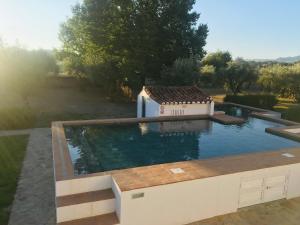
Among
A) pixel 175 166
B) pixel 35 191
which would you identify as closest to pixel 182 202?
pixel 175 166

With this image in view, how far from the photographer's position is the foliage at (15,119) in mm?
19938

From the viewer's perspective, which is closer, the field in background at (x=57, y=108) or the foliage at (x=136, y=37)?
the field in background at (x=57, y=108)

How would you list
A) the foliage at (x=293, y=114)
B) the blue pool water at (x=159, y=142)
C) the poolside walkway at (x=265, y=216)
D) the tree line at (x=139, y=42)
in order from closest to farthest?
1. the poolside walkway at (x=265, y=216)
2. the blue pool water at (x=159, y=142)
3. the foliage at (x=293, y=114)
4. the tree line at (x=139, y=42)

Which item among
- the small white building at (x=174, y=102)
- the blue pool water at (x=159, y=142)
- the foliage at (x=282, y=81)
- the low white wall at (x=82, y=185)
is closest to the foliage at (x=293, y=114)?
the blue pool water at (x=159, y=142)

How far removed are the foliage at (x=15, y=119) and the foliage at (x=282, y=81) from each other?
106 ft

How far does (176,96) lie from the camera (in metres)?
22.1

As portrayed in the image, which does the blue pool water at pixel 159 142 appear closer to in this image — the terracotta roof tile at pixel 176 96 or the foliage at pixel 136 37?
the terracotta roof tile at pixel 176 96

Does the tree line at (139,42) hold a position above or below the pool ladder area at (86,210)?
above

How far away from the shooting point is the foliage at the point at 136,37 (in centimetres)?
2988

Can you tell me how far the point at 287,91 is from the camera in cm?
3875

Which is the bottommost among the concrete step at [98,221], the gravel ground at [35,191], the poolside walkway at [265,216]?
the poolside walkway at [265,216]

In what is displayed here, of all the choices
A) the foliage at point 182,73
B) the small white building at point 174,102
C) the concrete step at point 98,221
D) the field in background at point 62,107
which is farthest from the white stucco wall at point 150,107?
the concrete step at point 98,221

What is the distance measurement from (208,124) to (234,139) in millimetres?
3928

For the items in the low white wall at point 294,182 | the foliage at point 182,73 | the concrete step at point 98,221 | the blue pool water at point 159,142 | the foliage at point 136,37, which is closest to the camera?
the concrete step at point 98,221
